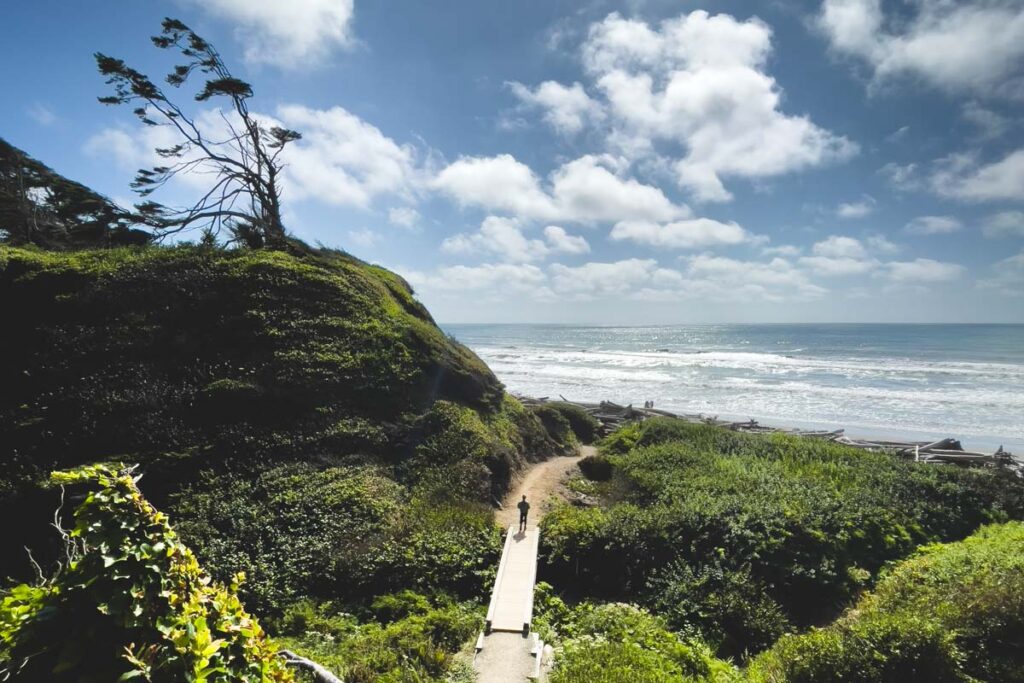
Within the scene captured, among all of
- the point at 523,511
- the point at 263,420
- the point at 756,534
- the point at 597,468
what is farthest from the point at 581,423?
the point at 263,420

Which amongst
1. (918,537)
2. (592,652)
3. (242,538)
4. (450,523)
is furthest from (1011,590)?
(242,538)

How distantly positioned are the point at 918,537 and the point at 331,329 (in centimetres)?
2285

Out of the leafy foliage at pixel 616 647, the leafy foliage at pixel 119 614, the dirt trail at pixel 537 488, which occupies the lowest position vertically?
the dirt trail at pixel 537 488

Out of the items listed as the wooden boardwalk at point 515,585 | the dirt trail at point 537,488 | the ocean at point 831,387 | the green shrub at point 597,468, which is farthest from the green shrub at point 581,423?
the wooden boardwalk at point 515,585

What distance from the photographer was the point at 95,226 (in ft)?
87.7

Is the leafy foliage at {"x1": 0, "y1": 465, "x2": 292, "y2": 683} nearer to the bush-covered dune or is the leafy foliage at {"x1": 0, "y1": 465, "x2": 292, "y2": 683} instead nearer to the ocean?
the bush-covered dune

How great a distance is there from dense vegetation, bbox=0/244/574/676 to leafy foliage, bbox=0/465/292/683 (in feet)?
22.1

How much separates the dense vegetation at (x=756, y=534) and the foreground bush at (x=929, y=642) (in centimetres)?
198

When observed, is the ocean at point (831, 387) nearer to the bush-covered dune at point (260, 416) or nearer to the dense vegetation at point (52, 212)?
the bush-covered dune at point (260, 416)

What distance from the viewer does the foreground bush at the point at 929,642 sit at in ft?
26.9

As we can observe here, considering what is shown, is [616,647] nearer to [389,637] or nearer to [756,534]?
[389,637]

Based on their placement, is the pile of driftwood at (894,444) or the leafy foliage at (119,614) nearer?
the leafy foliage at (119,614)

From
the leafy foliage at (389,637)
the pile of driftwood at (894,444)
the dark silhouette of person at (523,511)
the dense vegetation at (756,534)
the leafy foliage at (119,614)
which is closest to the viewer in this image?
the leafy foliage at (119,614)

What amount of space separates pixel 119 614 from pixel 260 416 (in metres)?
15.2
